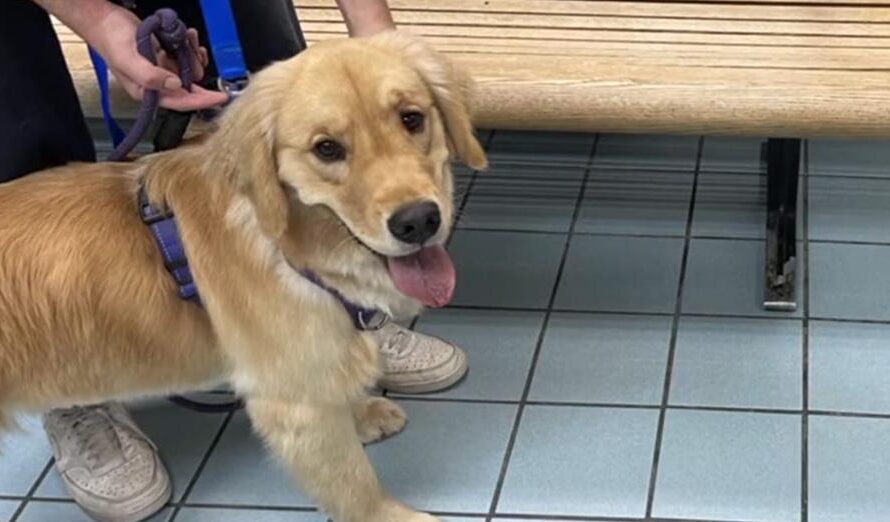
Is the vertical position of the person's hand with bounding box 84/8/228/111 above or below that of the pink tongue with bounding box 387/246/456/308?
above

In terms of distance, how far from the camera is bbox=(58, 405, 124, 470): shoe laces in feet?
7.66

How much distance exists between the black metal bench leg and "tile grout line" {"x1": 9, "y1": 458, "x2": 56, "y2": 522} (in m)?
1.37

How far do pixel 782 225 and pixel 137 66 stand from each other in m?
1.44

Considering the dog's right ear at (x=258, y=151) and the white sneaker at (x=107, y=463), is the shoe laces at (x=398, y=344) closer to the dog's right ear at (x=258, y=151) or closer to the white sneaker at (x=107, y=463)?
the white sneaker at (x=107, y=463)

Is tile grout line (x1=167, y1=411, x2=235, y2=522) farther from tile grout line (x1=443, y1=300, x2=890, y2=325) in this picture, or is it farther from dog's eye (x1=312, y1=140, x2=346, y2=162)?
dog's eye (x1=312, y1=140, x2=346, y2=162)

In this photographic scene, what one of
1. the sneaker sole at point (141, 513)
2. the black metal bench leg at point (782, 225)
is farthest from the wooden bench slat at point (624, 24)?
the sneaker sole at point (141, 513)

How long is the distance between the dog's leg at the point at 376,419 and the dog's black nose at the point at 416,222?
657 mm

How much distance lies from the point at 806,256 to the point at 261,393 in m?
1.33

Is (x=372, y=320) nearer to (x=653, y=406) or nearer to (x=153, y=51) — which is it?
(x=153, y=51)

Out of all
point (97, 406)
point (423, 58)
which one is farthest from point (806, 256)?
point (97, 406)

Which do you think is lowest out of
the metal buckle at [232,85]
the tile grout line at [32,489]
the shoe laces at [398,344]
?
the tile grout line at [32,489]

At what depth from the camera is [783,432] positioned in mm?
2340

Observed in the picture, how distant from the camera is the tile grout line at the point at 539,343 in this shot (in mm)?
2271

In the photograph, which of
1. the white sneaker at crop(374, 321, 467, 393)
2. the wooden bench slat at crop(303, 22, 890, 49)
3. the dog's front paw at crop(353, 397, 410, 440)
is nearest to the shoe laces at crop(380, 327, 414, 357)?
the white sneaker at crop(374, 321, 467, 393)
